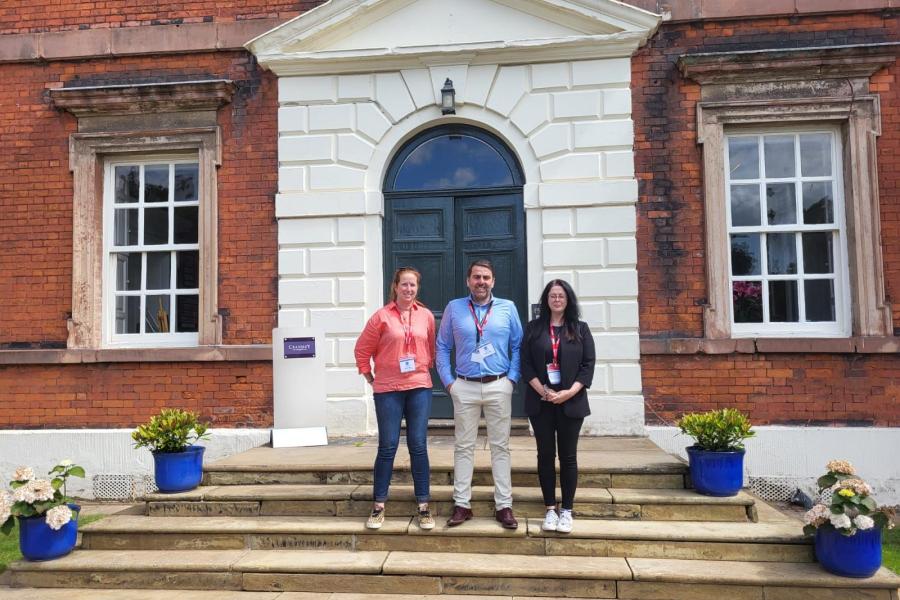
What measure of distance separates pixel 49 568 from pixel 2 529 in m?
0.41

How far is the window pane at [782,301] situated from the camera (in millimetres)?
7039

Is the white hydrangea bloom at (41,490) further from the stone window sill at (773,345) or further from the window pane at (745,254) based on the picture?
the window pane at (745,254)

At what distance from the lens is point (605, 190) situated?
22.9ft

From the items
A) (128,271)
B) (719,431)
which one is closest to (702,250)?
(719,431)

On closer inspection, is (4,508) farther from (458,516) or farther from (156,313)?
(156,313)

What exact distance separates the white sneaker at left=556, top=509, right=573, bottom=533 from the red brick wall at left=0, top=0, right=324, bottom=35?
5.88 meters

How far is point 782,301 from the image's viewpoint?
→ 7.06 m

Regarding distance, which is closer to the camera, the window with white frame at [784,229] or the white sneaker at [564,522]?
the white sneaker at [564,522]

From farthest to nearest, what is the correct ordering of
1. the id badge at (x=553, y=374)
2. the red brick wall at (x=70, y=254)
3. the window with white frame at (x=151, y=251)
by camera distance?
the window with white frame at (x=151, y=251) < the red brick wall at (x=70, y=254) < the id badge at (x=553, y=374)

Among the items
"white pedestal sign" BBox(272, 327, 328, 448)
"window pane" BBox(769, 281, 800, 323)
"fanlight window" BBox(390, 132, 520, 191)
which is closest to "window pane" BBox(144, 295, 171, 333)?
"white pedestal sign" BBox(272, 327, 328, 448)

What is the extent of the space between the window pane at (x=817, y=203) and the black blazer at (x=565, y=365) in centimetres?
377

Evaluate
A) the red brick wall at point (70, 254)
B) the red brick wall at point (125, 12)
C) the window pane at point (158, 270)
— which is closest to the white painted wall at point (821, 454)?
the red brick wall at point (70, 254)

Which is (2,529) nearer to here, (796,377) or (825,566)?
(825,566)

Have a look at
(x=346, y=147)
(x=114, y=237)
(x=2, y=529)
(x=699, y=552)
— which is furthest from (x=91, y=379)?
(x=699, y=552)
